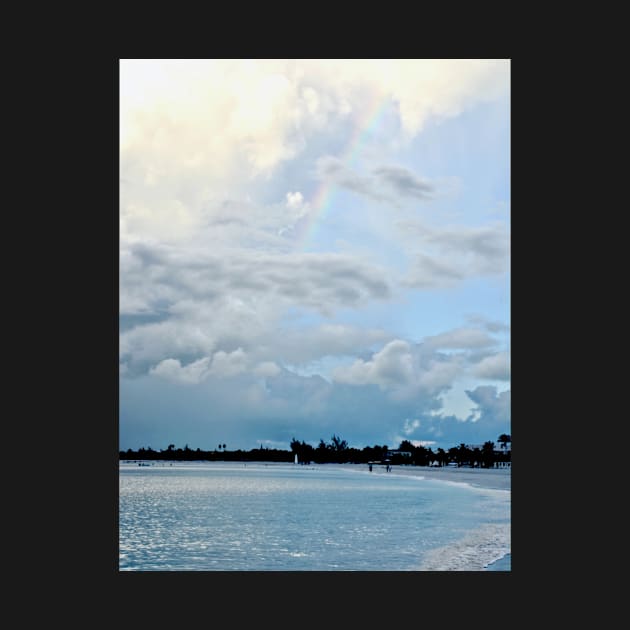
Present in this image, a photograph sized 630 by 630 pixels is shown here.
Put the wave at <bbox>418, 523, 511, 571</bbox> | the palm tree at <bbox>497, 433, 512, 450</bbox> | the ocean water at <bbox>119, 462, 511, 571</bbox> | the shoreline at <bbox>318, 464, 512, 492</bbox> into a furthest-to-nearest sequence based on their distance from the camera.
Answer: the palm tree at <bbox>497, 433, 512, 450</bbox> → the shoreline at <bbox>318, 464, 512, 492</bbox> → the ocean water at <bbox>119, 462, 511, 571</bbox> → the wave at <bbox>418, 523, 511, 571</bbox>

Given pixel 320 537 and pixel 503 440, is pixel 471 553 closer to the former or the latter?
pixel 320 537

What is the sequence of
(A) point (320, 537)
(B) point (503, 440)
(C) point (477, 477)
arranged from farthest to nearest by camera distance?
1. (B) point (503, 440)
2. (C) point (477, 477)
3. (A) point (320, 537)

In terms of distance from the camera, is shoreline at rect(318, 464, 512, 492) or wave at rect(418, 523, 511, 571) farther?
shoreline at rect(318, 464, 512, 492)

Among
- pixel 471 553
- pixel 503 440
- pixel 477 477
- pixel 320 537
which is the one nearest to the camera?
pixel 471 553

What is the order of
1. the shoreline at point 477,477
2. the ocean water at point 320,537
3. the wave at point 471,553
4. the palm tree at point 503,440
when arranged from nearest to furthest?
the wave at point 471,553 → the ocean water at point 320,537 → the shoreline at point 477,477 → the palm tree at point 503,440

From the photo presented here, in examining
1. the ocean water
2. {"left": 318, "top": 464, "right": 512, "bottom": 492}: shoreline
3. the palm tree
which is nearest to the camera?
the ocean water

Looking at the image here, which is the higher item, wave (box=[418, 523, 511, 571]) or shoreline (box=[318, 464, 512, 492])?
wave (box=[418, 523, 511, 571])

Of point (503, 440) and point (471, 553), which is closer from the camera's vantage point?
point (471, 553)

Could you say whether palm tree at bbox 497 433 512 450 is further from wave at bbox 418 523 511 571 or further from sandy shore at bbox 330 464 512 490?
wave at bbox 418 523 511 571

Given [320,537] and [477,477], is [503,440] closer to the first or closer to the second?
[477,477]

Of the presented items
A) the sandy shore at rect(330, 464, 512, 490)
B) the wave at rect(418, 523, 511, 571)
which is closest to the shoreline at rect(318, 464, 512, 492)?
the sandy shore at rect(330, 464, 512, 490)

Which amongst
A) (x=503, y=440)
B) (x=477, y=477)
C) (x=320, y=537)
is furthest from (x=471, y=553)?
(x=503, y=440)

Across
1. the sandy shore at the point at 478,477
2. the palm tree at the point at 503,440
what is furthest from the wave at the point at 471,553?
the palm tree at the point at 503,440

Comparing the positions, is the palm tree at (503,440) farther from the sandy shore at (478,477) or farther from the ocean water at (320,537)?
the ocean water at (320,537)
